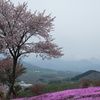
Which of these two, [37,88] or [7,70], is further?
[7,70]

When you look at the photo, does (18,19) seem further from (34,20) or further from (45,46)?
(45,46)

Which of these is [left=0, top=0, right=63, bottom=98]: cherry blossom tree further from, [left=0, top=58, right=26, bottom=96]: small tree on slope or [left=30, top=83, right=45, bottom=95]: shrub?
[left=0, top=58, right=26, bottom=96]: small tree on slope

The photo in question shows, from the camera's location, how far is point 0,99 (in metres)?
26.1

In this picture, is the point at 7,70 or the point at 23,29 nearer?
the point at 23,29

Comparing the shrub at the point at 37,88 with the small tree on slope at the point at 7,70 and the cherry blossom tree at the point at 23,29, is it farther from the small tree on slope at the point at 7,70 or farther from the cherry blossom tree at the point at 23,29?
the small tree on slope at the point at 7,70

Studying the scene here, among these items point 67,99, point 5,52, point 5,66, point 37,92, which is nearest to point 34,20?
point 5,52

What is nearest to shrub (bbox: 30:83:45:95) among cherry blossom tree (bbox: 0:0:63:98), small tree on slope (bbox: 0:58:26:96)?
cherry blossom tree (bbox: 0:0:63:98)

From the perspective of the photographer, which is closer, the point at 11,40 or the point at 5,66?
→ the point at 11,40

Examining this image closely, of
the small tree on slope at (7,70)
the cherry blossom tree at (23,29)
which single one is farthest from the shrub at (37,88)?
the small tree on slope at (7,70)

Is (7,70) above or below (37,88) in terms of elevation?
above

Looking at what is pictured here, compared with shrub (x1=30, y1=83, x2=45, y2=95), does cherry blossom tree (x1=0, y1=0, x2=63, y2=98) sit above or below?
above

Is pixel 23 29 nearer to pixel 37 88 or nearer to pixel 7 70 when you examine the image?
pixel 37 88

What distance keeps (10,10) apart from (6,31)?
2718 mm

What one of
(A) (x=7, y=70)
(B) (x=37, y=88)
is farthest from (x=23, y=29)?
(A) (x=7, y=70)
